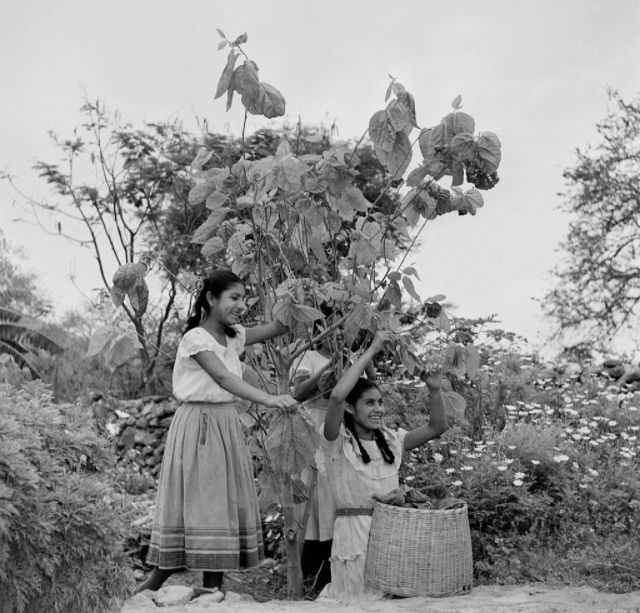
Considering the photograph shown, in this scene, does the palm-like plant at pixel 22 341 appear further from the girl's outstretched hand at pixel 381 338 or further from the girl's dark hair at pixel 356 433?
the girl's outstretched hand at pixel 381 338

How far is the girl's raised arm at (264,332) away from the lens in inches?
184

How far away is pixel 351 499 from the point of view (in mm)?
4848

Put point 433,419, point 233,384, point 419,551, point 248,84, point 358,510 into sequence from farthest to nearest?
point 433,419 → point 358,510 → point 419,551 → point 233,384 → point 248,84

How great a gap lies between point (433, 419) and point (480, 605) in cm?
99

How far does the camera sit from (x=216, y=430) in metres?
4.64

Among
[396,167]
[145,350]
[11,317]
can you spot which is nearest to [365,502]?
[396,167]

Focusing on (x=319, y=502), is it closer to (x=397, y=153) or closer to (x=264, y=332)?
(x=264, y=332)

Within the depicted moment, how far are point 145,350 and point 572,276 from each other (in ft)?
22.7

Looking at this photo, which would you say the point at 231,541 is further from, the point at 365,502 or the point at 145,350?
the point at 145,350

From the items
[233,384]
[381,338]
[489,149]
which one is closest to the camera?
[489,149]

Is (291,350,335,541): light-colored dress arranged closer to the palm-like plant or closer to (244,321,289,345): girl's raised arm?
(244,321,289,345): girl's raised arm

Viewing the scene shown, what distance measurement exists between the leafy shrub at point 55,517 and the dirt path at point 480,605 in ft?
2.71

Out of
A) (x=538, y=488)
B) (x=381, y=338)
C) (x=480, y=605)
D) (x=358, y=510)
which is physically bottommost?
(x=480, y=605)

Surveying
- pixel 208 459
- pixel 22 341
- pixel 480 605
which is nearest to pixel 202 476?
pixel 208 459
